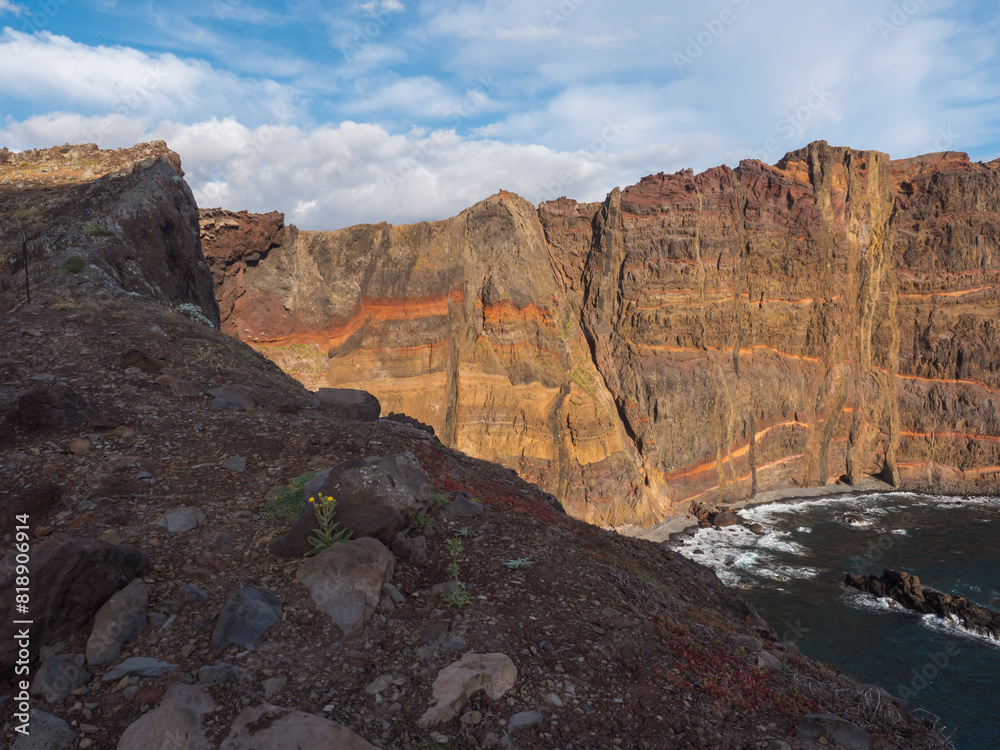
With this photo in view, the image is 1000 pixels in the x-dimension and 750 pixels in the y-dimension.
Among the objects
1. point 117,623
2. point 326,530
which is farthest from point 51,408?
point 326,530

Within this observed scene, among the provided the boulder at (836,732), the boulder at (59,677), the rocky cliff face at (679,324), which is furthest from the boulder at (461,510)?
the rocky cliff face at (679,324)

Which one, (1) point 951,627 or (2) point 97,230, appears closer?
(2) point 97,230

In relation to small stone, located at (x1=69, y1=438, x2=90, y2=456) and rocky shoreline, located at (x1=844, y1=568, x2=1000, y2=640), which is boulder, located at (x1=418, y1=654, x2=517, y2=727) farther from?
rocky shoreline, located at (x1=844, y1=568, x2=1000, y2=640)

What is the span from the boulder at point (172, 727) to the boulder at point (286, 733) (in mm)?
209

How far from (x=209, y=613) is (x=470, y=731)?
102 inches

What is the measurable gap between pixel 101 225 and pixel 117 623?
17.1 metres

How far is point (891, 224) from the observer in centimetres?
4916

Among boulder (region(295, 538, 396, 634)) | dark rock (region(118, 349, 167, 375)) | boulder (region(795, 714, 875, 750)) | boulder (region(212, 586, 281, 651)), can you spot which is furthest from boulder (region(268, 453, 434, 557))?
dark rock (region(118, 349, 167, 375))

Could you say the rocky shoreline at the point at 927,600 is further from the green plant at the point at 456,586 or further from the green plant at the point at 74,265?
the green plant at the point at 74,265

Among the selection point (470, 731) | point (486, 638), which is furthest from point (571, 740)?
point (486, 638)

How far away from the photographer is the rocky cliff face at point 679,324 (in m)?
40.0

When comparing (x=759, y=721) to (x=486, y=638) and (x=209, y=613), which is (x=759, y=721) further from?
(x=209, y=613)

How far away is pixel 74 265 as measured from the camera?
1352 cm

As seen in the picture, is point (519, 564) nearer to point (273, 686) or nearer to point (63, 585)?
point (273, 686)
